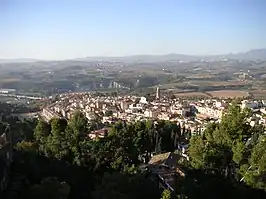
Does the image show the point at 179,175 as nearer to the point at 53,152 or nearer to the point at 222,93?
the point at 53,152

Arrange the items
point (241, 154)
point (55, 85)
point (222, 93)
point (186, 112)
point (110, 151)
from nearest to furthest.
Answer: point (241, 154), point (110, 151), point (186, 112), point (222, 93), point (55, 85)

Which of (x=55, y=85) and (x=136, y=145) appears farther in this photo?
(x=55, y=85)

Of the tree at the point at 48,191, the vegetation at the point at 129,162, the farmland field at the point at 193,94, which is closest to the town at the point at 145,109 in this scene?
the farmland field at the point at 193,94

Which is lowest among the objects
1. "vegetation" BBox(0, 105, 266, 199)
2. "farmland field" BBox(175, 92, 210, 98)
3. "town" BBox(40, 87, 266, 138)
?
"farmland field" BBox(175, 92, 210, 98)

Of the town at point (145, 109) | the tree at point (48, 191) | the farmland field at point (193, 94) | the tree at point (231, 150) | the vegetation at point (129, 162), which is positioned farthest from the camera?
the farmland field at point (193, 94)

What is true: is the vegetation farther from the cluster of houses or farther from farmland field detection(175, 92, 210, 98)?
farmland field detection(175, 92, 210, 98)

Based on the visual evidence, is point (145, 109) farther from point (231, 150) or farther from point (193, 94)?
point (231, 150)

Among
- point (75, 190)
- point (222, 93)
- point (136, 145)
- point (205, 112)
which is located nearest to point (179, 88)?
point (222, 93)

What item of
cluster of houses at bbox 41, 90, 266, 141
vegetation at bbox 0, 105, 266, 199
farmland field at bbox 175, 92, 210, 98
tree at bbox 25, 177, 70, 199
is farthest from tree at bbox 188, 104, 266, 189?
farmland field at bbox 175, 92, 210, 98

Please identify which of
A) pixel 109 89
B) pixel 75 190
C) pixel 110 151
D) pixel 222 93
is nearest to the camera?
pixel 75 190

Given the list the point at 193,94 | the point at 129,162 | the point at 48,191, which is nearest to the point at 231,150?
the point at 129,162

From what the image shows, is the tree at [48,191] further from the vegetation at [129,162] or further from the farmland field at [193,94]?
the farmland field at [193,94]
